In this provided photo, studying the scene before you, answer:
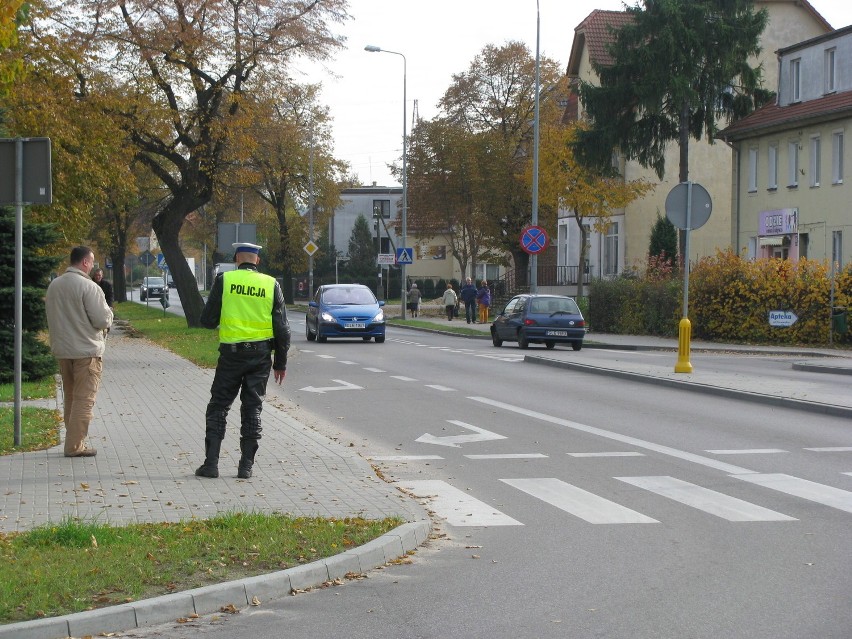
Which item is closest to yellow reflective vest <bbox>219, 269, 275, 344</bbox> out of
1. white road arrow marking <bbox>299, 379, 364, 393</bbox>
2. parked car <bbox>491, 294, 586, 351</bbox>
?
white road arrow marking <bbox>299, 379, 364, 393</bbox>

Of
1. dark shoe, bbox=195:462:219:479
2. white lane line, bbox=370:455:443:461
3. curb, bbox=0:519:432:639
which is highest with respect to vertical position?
dark shoe, bbox=195:462:219:479

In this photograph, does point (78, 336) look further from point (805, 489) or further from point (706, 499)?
point (805, 489)

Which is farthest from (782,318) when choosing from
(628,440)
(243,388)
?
(243,388)

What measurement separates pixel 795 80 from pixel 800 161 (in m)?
3.45

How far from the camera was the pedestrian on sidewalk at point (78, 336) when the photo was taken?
34.9ft

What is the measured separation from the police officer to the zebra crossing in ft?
4.42

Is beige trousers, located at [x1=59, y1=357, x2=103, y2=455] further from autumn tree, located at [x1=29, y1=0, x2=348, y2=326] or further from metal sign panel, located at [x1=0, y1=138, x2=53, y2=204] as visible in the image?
autumn tree, located at [x1=29, y1=0, x2=348, y2=326]

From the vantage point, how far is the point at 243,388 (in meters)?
9.97

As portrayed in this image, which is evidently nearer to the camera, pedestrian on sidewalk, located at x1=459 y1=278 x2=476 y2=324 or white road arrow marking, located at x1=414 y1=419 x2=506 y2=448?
white road arrow marking, located at x1=414 y1=419 x2=506 y2=448

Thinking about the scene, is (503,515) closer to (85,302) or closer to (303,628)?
(303,628)

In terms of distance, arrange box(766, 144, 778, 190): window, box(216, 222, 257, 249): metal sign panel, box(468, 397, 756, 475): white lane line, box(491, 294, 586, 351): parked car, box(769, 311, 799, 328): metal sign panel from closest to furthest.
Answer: box(468, 397, 756, 475): white lane line → box(491, 294, 586, 351): parked car → box(769, 311, 799, 328): metal sign panel → box(216, 222, 257, 249): metal sign panel → box(766, 144, 778, 190): window

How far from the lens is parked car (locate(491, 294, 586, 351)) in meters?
31.9

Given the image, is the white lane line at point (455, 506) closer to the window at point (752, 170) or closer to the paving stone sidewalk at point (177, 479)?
the paving stone sidewalk at point (177, 479)

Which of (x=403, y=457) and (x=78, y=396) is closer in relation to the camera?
(x=78, y=396)
